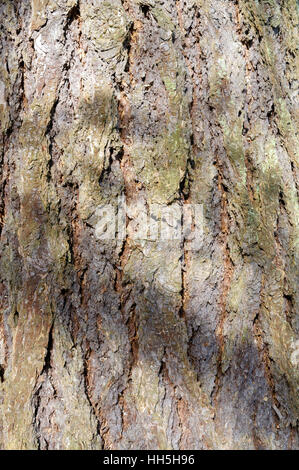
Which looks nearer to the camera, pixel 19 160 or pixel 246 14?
pixel 19 160

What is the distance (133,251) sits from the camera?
1233 millimetres

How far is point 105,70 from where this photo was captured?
4.08 feet

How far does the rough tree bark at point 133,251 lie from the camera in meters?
1.20

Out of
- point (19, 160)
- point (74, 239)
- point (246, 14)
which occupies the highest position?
point (246, 14)

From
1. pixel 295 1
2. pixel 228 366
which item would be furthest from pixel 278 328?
pixel 295 1

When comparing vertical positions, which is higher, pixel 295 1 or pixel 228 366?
pixel 295 1

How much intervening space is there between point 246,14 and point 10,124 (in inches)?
29.5

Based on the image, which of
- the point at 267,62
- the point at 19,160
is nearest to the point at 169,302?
the point at 19,160

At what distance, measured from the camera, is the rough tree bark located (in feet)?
3.94

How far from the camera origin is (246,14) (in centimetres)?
137

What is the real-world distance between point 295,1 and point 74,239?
107 cm
